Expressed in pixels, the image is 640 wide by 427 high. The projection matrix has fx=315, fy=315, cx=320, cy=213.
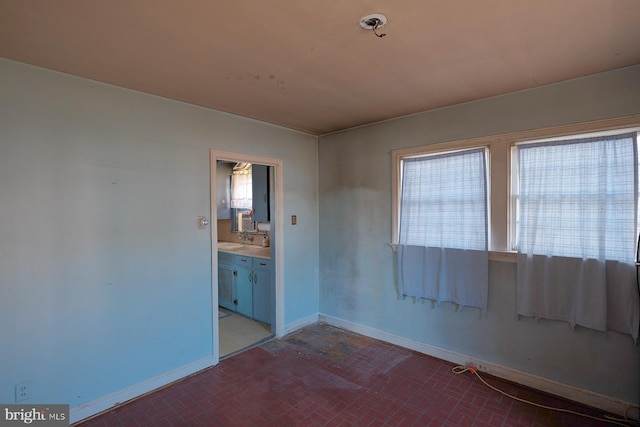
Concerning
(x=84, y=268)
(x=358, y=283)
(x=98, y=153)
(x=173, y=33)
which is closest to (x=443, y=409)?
(x=358, y=283)

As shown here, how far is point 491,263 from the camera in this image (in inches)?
112

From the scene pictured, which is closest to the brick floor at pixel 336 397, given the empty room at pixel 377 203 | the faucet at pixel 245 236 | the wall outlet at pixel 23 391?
the empty room at pixel 377 203

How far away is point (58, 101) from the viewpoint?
2203mm

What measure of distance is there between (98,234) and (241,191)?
304 cm

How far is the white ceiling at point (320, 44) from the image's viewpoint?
5.05 ft

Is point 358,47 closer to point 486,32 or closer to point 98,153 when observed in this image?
point 486,32

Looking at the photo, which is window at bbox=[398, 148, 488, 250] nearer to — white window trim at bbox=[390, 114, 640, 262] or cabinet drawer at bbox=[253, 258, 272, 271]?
white window trim at bbox=[390, 114, 640, 262]

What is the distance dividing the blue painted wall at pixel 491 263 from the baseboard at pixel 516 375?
4 centimetres

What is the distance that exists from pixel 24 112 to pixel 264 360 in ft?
9.18

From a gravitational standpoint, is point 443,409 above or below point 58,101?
below

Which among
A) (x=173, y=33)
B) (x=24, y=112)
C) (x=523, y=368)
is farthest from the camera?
(x=523, y=368)

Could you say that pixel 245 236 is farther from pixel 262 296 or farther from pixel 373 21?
pixel 373 21

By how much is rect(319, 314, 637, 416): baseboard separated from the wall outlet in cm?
295

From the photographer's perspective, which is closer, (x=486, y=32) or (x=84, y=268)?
(x=486, y=32)
